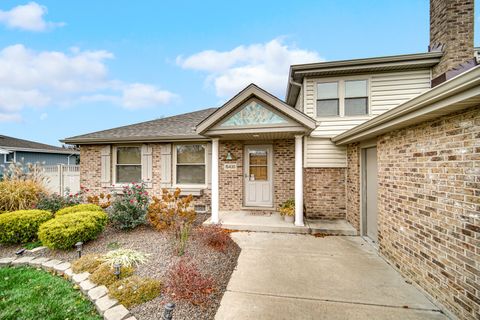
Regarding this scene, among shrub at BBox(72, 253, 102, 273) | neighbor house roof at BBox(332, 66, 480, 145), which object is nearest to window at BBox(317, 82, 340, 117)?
neighbor house roof at BBox(332, 66, 480, 145)

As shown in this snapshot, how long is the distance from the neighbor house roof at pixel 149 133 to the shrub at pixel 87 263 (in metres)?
4.28

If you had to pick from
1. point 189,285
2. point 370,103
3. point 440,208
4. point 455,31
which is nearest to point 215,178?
point 189,285

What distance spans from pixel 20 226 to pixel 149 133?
429 cm

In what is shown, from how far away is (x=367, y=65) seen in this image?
5.75 meters

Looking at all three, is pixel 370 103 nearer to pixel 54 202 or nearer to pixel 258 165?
pixel 258 165

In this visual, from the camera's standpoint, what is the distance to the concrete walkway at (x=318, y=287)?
97.5 inches

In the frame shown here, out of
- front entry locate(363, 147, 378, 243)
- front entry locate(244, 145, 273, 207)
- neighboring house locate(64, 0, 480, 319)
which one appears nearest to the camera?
neighboring house locate(64, 0, 480, 319)

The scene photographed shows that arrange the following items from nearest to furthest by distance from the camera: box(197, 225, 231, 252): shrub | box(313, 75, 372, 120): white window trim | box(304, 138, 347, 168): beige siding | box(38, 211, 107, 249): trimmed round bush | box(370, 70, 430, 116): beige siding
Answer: box(38, 211, 107, 249): trimmed round bush
box(197, 225, 231, 252): shrub
box(370, 70, 430, 116): beige siding
box(313, 75, 372, 120): white window trim
box(304, 138, 347, 168): beige siding

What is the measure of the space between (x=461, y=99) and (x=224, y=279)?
360 centimetres

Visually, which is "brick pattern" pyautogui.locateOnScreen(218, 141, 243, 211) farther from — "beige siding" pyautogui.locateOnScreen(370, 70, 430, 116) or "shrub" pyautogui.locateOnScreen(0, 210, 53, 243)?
"shrub" pyautogui.locateOnScreen(0, 210, 53, 243)

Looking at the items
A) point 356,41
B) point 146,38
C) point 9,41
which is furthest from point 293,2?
point 9,41

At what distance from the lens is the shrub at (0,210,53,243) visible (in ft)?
13.9

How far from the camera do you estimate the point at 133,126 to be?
892cm

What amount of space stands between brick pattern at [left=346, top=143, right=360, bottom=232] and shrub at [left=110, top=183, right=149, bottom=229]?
5.45 m
